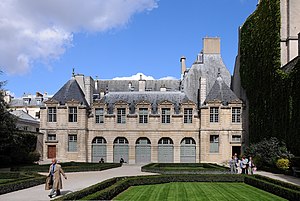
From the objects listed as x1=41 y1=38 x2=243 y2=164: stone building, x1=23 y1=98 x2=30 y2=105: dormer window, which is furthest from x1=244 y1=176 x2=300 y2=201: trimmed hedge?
x1=23 y1=98 x2=30 y2=105: dormer window

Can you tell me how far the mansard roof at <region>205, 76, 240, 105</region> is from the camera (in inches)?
1780

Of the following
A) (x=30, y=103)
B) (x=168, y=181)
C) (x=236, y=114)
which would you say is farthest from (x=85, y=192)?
(x=30, y=103)

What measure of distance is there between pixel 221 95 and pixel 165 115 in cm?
680

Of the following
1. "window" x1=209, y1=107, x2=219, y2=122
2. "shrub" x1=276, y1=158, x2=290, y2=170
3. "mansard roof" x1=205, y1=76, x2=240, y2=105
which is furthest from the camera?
"mansard roof" x1=205, y1=76, x2=240, y2=105

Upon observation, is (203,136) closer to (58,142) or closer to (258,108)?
(258,108)

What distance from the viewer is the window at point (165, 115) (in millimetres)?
46594

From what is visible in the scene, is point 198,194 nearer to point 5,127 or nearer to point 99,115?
point 5,127

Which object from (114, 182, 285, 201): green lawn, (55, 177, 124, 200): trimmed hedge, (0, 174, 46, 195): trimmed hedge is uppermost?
(55, 177, 124, 200): trimmed hedge

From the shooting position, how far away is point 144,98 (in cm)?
4912

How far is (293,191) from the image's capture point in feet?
48.1

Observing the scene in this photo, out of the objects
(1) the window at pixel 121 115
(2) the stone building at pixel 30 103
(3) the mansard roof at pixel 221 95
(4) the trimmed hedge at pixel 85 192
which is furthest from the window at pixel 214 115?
(2) the stone building at pixel 30 103

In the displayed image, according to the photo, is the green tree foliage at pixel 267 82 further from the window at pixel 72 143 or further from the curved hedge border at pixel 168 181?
the window at pixel 72 143

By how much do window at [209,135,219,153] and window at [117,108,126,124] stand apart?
33.7ft

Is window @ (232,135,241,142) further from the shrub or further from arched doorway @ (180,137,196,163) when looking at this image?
the shrub
